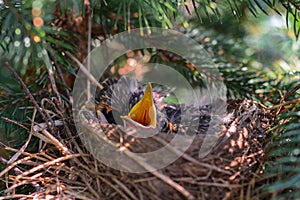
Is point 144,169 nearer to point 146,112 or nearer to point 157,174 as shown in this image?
point 157,174

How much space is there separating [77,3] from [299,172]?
0.49 m

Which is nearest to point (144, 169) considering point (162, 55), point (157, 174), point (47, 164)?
point (157, 174)

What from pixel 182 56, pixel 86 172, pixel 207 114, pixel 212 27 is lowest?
pixel 86 172

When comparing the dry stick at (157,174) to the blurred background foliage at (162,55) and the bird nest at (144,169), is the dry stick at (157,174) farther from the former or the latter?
the blurred background foliage at (162,55)

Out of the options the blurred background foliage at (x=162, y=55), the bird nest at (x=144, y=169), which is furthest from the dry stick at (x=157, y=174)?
the blurred background foliage at (x=162, y=55)

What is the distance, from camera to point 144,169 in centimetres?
63

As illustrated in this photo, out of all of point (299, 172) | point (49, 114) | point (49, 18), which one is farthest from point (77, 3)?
point (299, 172)

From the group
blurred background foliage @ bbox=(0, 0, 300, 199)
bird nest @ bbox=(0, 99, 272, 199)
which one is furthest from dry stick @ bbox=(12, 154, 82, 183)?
blurred background foliage @ bbox=(0, 0, 300, 199)

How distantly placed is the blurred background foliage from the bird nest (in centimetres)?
4

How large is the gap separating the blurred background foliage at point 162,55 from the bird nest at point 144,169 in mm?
42

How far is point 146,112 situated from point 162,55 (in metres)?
0.25

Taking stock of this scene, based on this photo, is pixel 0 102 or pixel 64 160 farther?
pixel 0 102

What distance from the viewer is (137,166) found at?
0.64 m

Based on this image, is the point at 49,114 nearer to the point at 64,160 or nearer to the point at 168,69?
the point at 64,160
